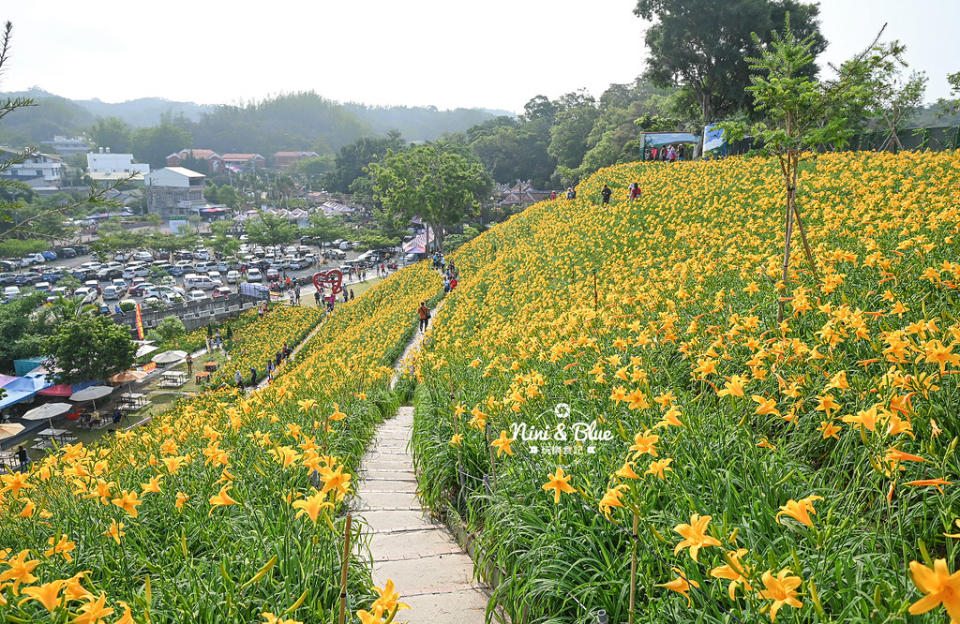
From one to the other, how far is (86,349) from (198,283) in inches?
935

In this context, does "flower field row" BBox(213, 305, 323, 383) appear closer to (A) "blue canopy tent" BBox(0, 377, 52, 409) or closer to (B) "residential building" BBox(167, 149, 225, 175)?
(A) "blue canopy tent" BBox(0, 377, 52, 409)

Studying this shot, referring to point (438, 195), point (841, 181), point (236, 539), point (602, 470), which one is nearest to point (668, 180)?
point (841, 181)

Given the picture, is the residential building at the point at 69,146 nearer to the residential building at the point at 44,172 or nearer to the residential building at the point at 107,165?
the residential building at the point at 107,165

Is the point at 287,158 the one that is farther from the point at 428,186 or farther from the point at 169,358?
the point at 169,358

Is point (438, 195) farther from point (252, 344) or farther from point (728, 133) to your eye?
point (728, 133)

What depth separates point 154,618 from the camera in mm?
2305

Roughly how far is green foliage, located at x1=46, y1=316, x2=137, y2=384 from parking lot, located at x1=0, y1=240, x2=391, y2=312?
12.0 meters

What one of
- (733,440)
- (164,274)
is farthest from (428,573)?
(164,274)

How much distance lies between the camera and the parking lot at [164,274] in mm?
36438

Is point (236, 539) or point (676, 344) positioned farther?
point (676, 344)

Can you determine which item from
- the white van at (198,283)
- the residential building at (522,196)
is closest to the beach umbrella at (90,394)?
the white van at (198,283)

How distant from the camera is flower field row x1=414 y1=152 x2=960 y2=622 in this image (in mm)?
1913

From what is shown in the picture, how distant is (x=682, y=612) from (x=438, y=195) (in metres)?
33.9

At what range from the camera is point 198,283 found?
4044 centimetres
